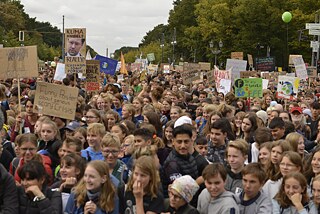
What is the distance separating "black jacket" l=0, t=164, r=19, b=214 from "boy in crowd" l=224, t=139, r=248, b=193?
221 centimetres

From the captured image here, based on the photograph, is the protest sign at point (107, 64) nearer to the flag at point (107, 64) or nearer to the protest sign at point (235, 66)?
the flag at point (107, 64)

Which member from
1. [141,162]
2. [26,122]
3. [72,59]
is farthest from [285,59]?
[141,162]

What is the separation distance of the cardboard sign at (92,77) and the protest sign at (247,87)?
3.71 metres

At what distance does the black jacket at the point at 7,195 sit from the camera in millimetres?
5289

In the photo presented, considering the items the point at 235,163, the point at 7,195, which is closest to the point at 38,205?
the point at 7,195

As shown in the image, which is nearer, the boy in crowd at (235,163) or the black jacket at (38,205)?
the black jacket at (38,205)

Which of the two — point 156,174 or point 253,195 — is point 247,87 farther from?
point 156,174

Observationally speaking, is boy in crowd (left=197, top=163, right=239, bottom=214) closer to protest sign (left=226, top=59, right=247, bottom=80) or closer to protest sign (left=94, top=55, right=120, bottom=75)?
protest sign (left=226, top=59, right=247, bottom=80)

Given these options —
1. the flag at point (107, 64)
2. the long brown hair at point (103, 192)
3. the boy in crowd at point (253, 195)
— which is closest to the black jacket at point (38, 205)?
the long brown hair at point (103, 192)

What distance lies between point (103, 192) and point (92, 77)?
1129cm

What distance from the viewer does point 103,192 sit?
5621 millimetres

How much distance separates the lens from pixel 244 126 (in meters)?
9.51

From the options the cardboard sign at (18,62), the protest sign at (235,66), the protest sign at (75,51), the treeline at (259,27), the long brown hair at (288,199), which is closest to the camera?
the long brown hair at (288,199)

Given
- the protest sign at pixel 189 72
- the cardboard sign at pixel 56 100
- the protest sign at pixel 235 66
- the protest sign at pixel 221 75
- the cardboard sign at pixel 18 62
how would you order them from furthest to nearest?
the protest sign at pixel 189 72
the protest sign at pixel 235 66
the protest sign at pixel 221 75
the cardboard sign at pixel 18 62
the cardboard sign at pixel 56 100
